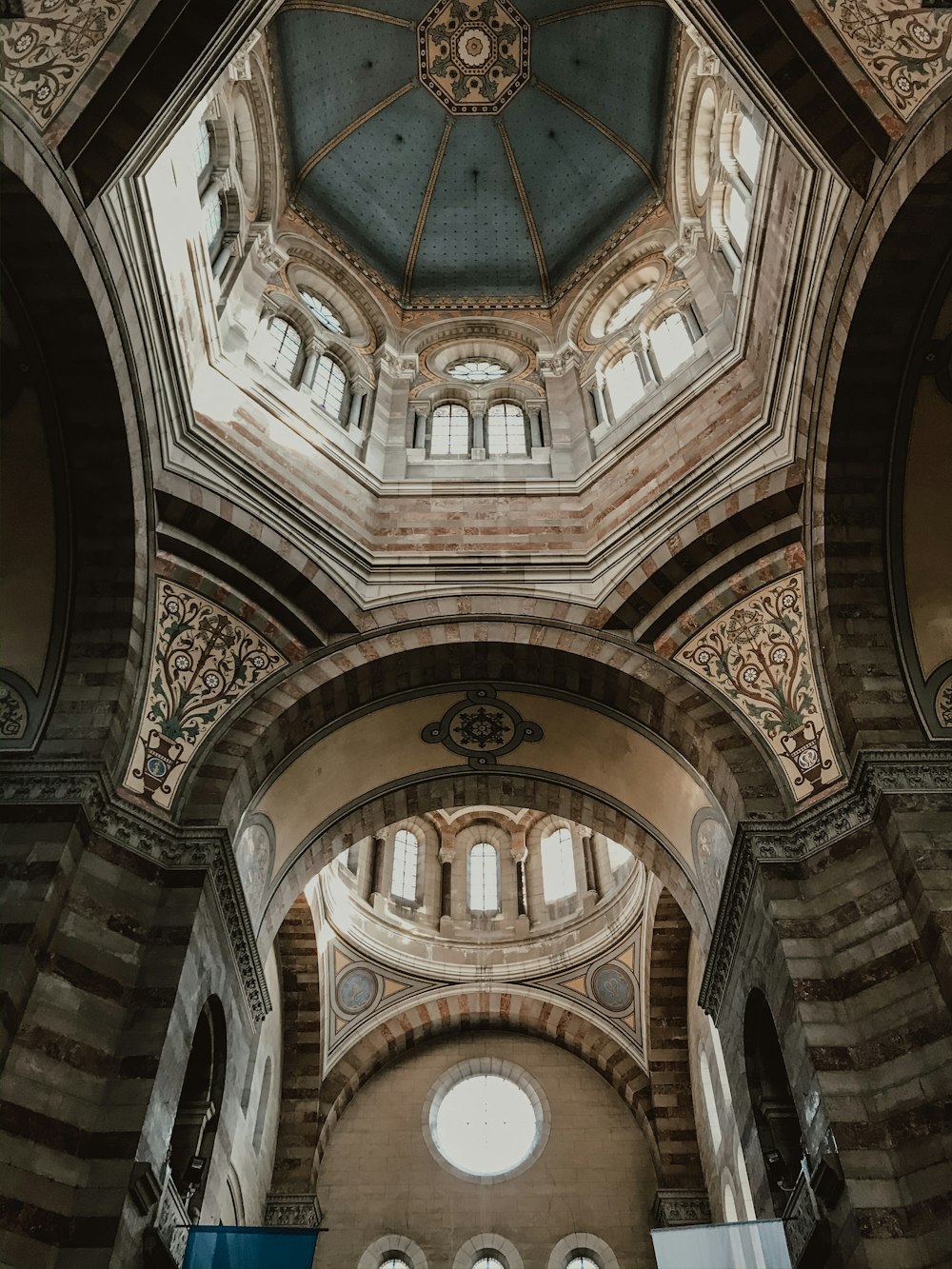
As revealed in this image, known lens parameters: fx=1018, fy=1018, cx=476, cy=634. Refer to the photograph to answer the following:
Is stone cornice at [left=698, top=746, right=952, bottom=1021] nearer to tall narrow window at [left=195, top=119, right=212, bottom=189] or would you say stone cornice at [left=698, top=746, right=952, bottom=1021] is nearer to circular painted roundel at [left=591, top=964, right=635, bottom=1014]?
circular painted roundel at [left=591, top=964, right=635, bottom=1014]

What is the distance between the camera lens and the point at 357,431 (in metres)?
14.5

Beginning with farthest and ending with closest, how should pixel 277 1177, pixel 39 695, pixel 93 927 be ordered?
pixel 277 1177 < pixel 39 695 < pixel 93 927

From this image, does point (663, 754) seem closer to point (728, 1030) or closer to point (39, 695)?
point (728, 1030)

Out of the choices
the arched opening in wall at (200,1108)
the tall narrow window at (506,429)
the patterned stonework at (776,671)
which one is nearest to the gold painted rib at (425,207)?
the tall narrow window at (506,429)

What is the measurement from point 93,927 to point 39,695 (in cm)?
245

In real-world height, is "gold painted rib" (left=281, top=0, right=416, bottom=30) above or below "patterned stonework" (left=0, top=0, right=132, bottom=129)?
above

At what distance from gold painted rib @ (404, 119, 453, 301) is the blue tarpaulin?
14.6 meters

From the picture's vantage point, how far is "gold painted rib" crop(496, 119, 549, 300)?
18.1 metres

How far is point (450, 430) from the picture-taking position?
15.7 meters

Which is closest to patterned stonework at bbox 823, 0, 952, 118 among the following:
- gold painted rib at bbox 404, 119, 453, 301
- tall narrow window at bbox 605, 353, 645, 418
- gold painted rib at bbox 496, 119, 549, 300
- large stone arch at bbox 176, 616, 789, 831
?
large stone arch at bbox 176, 616, 789, 831

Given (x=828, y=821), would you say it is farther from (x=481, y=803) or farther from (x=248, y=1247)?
(x=248, y=1247)

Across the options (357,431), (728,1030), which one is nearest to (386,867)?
(357,431)

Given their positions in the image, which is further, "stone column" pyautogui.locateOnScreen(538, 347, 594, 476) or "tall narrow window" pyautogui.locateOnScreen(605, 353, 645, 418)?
"tall narrow window" pyautogui.locateOnScreen(605, 353, 645, 418)

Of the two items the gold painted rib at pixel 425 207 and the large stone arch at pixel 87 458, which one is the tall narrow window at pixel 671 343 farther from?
the large stone arch at pixel 87 458
